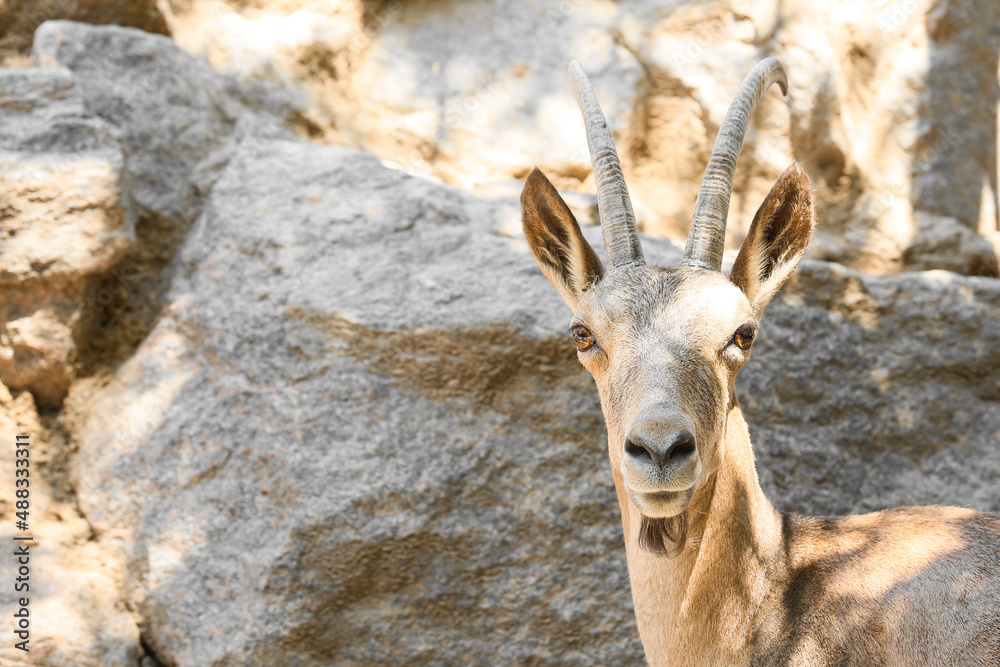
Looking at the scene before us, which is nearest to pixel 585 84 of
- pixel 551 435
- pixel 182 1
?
pixel 551 435

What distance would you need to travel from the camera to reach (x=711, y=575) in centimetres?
365

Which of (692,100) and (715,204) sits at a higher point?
(715,204)

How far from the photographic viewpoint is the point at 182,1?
784 centimetres

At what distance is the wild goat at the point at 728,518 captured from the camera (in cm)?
329

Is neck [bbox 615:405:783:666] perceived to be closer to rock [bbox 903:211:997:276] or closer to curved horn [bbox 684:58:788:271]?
curved horn [bbox 684:58:788:271]

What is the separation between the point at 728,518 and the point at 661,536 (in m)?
0.51

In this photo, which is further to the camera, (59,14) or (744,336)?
(59,14)

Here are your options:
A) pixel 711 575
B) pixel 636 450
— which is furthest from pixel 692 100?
pixel 636 450

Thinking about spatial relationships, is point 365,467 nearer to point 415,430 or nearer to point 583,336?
point 415,430

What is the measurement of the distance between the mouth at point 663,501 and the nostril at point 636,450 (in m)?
0.14

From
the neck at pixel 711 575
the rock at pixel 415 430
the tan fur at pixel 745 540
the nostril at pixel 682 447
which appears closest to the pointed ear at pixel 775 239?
the tan fur at pixel 745 540

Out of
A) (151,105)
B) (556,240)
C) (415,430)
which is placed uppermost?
(556,240)

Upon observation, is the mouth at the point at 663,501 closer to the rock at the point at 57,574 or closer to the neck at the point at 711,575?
the neck at the point at 711,575

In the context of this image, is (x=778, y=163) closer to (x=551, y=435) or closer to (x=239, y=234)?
(x=551, y=435)
